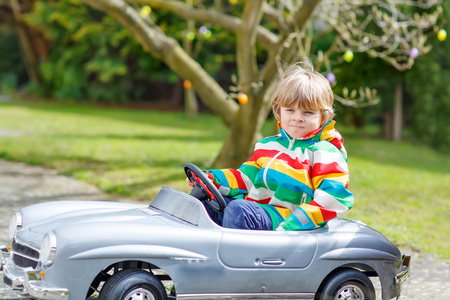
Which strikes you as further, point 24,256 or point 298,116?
point 298,116

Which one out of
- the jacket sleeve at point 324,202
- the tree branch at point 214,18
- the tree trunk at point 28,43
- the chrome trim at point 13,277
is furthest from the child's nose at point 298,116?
the tree trunk at point 28,43

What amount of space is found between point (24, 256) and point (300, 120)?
1.70 m

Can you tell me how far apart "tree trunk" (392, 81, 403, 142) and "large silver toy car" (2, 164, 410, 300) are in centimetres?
1400

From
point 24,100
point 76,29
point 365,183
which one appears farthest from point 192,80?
point 24,100

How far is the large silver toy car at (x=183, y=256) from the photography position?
2922mm

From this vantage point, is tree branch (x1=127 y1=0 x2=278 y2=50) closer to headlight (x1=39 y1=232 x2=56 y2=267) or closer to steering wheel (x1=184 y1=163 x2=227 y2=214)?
steering wheel (x1=184 y1=163 x2=227 y2=214)

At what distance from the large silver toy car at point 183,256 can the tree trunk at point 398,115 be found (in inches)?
551

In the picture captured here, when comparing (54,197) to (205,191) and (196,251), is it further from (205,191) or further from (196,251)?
(196,251)

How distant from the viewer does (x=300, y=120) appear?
3.54 m

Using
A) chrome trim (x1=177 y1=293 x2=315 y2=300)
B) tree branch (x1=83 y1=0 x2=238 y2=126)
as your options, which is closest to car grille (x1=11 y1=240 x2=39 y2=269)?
chrome trim (x1=177 y1=293 x2=315 y2=300)

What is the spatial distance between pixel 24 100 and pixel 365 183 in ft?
63.1

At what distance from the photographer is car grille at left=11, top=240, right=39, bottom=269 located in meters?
3.11

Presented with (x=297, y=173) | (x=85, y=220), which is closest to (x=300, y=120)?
(x=297, y=173)

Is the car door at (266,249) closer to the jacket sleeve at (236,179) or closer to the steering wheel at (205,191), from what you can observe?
the steering wheel at (205,191)
